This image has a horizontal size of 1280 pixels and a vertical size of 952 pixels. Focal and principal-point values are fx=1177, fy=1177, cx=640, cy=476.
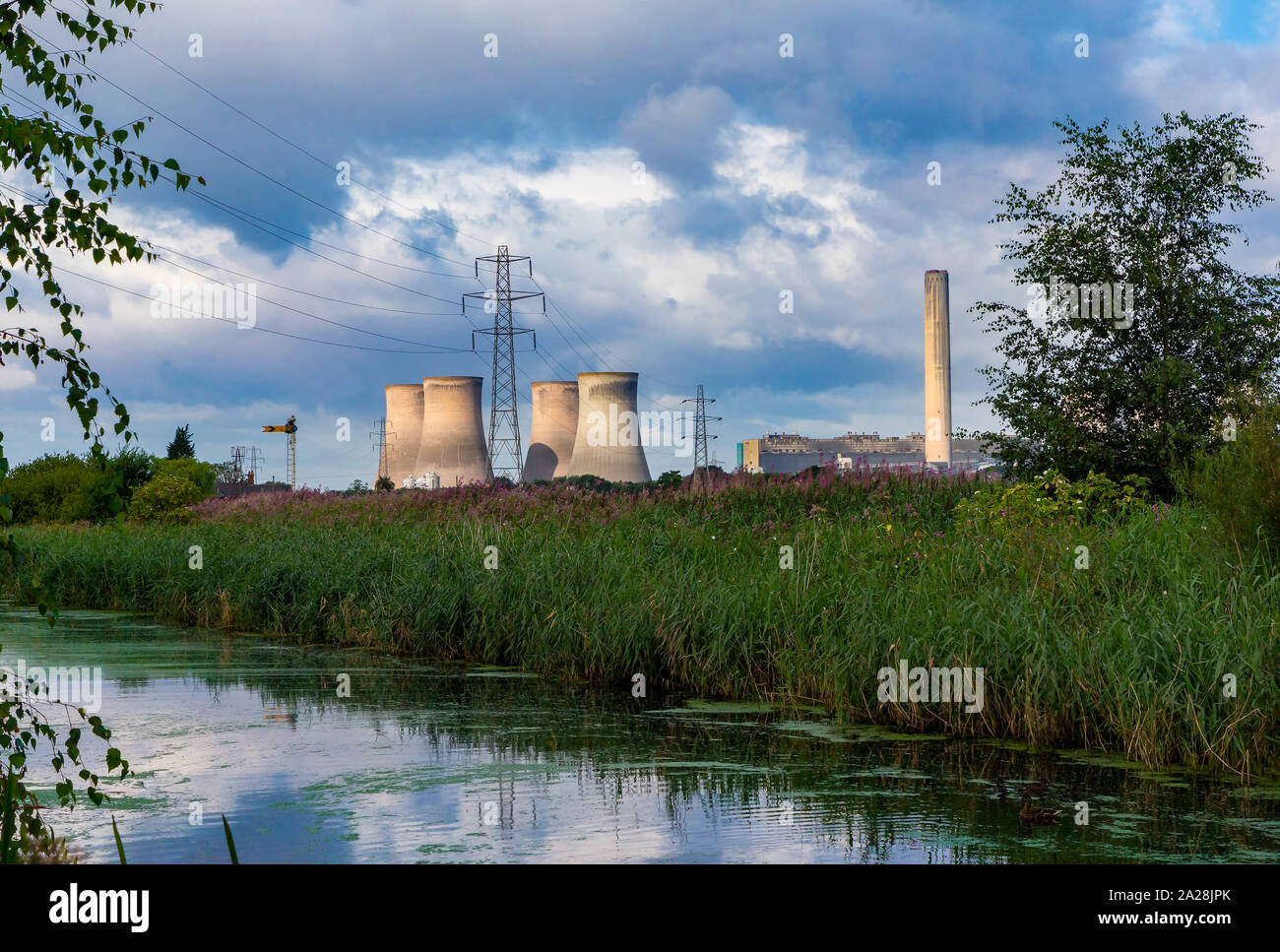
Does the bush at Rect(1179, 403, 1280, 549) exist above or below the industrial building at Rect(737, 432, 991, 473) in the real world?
below

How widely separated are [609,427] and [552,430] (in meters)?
4.86

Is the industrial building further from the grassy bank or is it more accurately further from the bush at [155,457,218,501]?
the grassy bank

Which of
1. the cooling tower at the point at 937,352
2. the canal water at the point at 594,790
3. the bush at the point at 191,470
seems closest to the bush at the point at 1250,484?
the canal water at the point at 594,790

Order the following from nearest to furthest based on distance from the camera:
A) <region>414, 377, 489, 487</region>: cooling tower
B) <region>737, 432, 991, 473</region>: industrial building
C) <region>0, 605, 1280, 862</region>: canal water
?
<region>0, 605, 1280, 862</region>: canal water → <region>414, 377, 489, 487</region>: cooling tower → <region>737, 432, 991, 473</region>: industrial building

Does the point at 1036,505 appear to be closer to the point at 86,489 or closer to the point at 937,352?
the point at 86,489

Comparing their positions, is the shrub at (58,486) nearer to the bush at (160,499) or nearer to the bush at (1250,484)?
the bush at (160,499)

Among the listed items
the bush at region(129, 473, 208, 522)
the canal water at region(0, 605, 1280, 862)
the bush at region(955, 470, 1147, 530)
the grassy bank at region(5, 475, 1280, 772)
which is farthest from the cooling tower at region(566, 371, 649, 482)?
the canal water at region(0, 605, 1280, 862)

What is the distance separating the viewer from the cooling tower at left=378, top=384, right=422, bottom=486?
124 feet

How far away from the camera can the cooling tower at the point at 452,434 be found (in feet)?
114

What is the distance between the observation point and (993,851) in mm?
3910

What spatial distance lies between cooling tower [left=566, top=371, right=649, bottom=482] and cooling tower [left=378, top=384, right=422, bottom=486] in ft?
23.7

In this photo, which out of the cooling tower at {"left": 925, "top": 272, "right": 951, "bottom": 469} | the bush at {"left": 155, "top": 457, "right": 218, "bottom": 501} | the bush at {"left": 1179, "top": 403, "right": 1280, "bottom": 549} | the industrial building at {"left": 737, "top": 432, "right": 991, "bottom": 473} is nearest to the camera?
the bush at {"left": 1179, "top": 403, "right": 1280, "bottom": 549}
